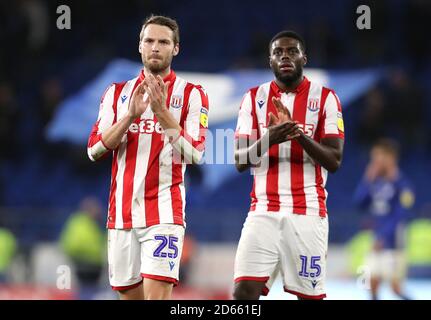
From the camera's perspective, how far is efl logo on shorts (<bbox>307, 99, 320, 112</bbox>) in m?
6.11

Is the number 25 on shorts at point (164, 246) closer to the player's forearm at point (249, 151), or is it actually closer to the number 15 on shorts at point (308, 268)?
the player's forearm at point (249, 151)

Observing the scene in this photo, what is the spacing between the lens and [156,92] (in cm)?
552

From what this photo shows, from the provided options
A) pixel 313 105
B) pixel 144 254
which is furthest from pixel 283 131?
pixel 144 254

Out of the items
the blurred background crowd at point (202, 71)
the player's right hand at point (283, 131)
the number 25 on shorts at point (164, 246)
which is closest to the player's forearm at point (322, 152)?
the player's right hand at point (283, 131)

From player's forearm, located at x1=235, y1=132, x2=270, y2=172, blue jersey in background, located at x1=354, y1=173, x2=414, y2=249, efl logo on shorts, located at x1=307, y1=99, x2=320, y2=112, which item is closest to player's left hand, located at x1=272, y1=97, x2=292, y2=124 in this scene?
player's forearm, located at x1=235, y1=132, x2=270, y2=172

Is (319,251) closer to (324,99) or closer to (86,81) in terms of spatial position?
(324,99)

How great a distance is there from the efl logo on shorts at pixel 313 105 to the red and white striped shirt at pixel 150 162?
0.71 metres

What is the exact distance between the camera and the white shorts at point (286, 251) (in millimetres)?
5957

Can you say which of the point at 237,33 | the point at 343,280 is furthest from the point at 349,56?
the point at 343,280

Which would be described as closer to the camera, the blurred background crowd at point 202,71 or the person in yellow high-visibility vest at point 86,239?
the person in yellow high-visibility vest at point 86,239

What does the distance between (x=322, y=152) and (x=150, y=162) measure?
1045 mm

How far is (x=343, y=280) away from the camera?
13.4 m

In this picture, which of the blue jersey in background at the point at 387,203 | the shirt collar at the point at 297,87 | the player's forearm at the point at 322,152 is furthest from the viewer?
the blue jersey in background at the point at 387,203

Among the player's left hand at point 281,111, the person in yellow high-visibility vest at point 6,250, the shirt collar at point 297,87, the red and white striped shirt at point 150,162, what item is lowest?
the person in yellow high-visibility vest at point 6,250
